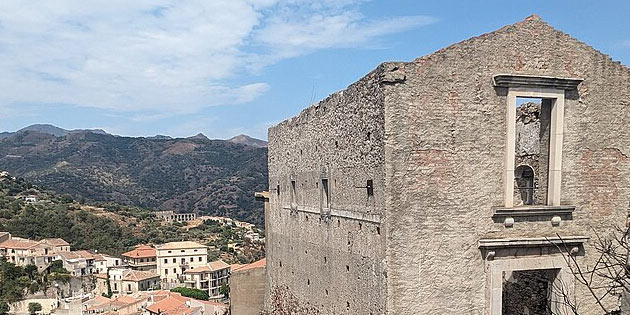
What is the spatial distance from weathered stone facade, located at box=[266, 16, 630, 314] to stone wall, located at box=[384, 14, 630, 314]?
0.05 ft

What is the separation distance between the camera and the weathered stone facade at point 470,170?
6.90 m

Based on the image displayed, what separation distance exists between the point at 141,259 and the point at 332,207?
6820 centimetres

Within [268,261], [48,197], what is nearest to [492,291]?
[268,261]

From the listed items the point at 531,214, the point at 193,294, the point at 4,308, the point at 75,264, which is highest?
the point at 531,214

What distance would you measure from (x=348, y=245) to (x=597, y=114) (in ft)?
14.3

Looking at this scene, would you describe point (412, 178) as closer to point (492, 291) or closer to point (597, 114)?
point (492, 291)

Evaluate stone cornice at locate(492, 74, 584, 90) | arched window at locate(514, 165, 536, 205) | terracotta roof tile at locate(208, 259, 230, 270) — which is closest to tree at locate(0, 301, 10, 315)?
terracotta roof tile at locate(208, 259, 230, 270)

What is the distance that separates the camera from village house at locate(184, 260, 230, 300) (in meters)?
67.2

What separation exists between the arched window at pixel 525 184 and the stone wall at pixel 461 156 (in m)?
1.71

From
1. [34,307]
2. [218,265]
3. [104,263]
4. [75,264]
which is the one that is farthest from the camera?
[218,265]

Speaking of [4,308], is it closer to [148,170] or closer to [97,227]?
[97,227]

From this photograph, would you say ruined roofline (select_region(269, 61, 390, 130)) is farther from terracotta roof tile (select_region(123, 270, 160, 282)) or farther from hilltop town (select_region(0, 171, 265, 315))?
terracotta roof tile (select_region(123, 270, 160, 282))

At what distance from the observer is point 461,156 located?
7.11 meters

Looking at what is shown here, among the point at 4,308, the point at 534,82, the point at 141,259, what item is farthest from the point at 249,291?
the point at 141,259
